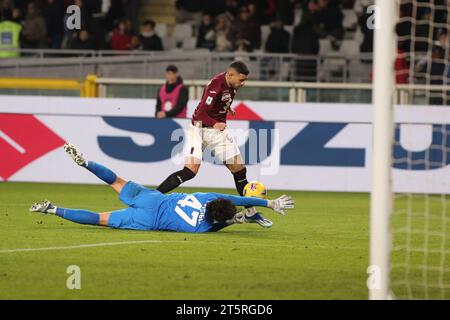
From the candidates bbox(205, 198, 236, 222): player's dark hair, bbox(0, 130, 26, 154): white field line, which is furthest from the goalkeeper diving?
bbox(0, 130, 26, 154): white field line

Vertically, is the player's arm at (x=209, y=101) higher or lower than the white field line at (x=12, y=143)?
higher

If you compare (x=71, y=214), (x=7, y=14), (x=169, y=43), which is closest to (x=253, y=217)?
→ (x=71, y=214)

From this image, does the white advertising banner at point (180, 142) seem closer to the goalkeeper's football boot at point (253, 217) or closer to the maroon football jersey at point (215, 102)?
the maroon football jersey at point (215, 102)

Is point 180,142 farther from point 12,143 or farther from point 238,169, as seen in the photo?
point 238,169

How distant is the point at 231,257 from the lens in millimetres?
10141

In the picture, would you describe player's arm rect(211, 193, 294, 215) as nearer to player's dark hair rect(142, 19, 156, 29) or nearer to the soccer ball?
the soccer ball

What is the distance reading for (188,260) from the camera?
987 centimetres

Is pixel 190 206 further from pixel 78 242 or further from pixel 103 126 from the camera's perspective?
pixel 103 126

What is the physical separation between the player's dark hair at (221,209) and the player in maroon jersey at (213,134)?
2.33 metres

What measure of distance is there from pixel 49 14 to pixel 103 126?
257 inches

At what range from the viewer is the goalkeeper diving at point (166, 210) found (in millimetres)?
11219

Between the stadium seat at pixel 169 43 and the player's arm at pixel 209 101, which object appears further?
the stadium seat at pixel 169 43

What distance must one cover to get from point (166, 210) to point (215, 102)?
243 centimetres

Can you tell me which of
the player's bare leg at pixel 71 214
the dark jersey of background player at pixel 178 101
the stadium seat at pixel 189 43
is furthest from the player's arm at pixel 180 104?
the player's bare leg at pixel 71 214
